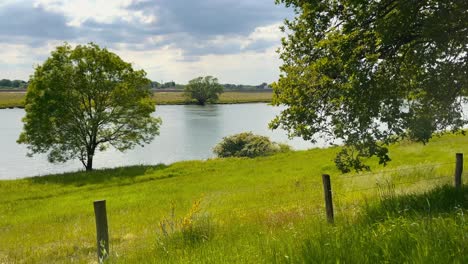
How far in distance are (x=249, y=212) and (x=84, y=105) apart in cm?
2800

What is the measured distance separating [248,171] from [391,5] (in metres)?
22.3

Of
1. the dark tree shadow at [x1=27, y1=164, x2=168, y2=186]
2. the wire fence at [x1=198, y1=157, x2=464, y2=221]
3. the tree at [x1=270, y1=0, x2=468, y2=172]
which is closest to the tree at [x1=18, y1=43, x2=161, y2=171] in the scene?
the dark tree shadow at [x1=27, y1=164, x2=168, y2=186]

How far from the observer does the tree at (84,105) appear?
119 ft

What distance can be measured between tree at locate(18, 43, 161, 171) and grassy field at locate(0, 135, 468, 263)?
3.96m

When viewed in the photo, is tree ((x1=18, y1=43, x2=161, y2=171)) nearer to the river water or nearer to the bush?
Answer: the river water

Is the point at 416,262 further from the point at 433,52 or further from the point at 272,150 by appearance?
the point at 272,150

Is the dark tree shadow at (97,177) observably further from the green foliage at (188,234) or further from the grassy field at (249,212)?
the green foliage at (188,234)

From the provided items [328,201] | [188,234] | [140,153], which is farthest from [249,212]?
[140,153]

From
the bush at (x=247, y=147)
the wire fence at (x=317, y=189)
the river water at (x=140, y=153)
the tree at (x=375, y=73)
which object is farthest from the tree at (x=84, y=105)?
the tree at (x=375, y=73)

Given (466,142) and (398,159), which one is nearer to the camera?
(398,159)

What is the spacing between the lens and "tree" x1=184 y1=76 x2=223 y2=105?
556ft

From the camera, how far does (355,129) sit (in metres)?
11.7

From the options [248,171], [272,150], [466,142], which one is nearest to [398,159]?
[466,142]

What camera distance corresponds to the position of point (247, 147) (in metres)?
47.2
